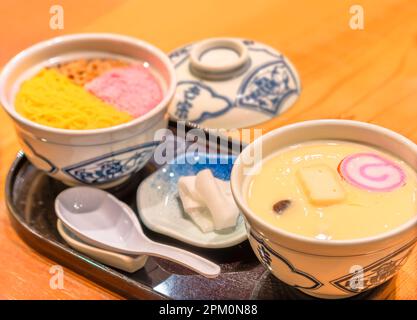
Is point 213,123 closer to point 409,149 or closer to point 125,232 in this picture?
point 125,232

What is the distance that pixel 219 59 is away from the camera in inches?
60.7

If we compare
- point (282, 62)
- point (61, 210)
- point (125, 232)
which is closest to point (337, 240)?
point (125, 232)

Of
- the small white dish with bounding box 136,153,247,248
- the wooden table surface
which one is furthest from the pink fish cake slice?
the wooden table surface

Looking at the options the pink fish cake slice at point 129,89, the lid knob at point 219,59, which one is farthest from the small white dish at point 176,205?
the lid knob at point 219,59

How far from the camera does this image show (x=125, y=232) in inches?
44.1

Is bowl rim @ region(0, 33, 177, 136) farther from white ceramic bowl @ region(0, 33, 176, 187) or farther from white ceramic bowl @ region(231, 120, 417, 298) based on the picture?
white ceramic bowl @ region(231, 120, 417, 298)

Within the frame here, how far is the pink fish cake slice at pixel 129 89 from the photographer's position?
1264mm

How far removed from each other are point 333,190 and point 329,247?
15 cm

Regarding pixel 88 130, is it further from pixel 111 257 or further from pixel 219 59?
pixel 219 59

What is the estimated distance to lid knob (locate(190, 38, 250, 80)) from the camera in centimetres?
151

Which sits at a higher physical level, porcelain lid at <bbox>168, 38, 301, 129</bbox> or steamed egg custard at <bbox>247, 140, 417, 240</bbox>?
steamed egg custard at <bbox>247, 140, 417, 240</bbox>

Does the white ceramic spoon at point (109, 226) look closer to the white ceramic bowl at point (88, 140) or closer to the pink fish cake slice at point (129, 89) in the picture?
the white ceramic bowl at point (88, 140)

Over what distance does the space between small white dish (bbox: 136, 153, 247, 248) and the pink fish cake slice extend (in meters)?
0.14
